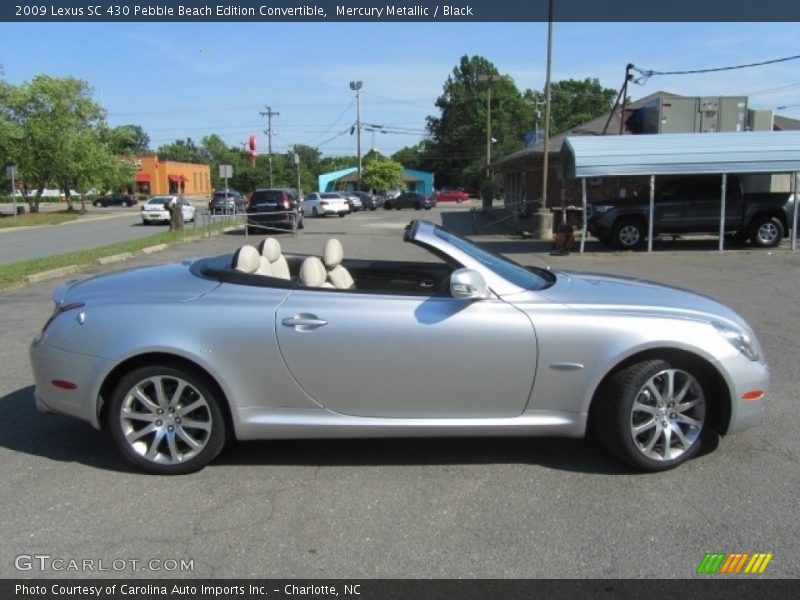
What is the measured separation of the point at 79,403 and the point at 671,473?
11.3 ft

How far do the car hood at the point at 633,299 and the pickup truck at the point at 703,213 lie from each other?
48.0 ft

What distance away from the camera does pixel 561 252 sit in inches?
719

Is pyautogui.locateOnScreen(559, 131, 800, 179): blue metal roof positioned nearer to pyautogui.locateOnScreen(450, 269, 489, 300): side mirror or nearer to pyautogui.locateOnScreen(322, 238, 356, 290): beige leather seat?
pyautogui.locateOnScreen(322, 238, 356, 290): beige leather seat

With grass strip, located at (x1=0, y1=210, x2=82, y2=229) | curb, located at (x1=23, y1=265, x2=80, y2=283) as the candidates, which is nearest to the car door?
curb, located at (x1=23, y1=265, x2=80, y2=283)

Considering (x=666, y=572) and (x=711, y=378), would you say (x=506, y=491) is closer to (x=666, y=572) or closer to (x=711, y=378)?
(x=666, y=572)

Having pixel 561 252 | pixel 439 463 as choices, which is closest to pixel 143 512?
pixel 439 463

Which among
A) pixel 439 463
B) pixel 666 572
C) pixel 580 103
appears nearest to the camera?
pixel 666 572

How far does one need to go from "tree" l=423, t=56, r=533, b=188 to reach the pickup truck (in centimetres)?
7724

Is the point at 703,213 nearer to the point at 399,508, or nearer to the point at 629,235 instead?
the point at 629,235

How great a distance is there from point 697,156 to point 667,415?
14838mm

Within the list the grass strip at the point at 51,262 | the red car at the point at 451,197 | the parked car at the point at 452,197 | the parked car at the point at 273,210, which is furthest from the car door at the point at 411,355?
the red car at the point at 451,197

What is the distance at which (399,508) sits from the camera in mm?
3688

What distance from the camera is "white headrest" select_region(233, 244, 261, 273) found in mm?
4457

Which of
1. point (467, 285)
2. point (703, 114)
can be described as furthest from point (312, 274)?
point (703, 114)
